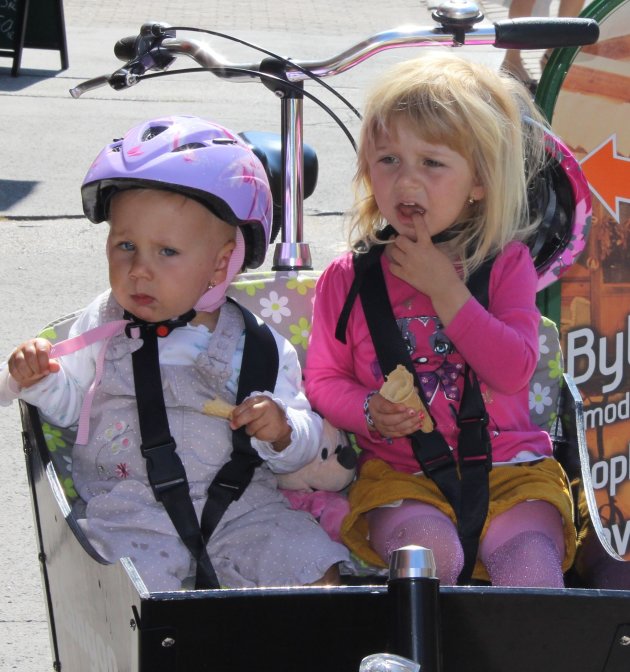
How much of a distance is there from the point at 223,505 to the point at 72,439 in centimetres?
45

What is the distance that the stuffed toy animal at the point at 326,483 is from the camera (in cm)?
272

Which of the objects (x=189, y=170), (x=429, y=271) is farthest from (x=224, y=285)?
(x=429, y=271)

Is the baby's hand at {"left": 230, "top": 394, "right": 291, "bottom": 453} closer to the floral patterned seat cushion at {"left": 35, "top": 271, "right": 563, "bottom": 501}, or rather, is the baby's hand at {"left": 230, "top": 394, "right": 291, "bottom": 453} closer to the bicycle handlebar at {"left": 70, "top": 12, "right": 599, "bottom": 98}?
the floral patterned seat cushion at {"left": 35, "top": 271, "right": 563, "bottom": 501}

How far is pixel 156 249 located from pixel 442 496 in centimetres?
81

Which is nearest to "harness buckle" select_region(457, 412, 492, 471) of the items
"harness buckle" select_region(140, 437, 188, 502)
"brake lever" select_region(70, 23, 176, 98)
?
"harness buckle" select_region(140, 437, 188, 502)

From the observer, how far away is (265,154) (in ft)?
10.7

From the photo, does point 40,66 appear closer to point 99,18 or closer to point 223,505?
point 99,18

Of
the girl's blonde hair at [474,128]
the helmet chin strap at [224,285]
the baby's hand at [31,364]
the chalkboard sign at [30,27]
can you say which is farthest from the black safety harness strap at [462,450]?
the chalkboard sign at [30,27]

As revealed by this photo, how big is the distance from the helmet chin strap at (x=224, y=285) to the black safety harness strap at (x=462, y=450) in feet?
1.06

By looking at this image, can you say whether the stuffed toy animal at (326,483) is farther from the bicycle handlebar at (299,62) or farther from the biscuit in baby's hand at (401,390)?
the bicycle handlebar at (299,62)

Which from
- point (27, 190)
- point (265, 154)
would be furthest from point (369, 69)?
point (265, 154)

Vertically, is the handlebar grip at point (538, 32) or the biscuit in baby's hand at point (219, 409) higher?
the handlebar grip at point (538, 32)

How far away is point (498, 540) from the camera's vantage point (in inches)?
101

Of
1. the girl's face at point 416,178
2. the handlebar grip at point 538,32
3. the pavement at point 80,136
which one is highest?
the handlebar grip at point 538,32
